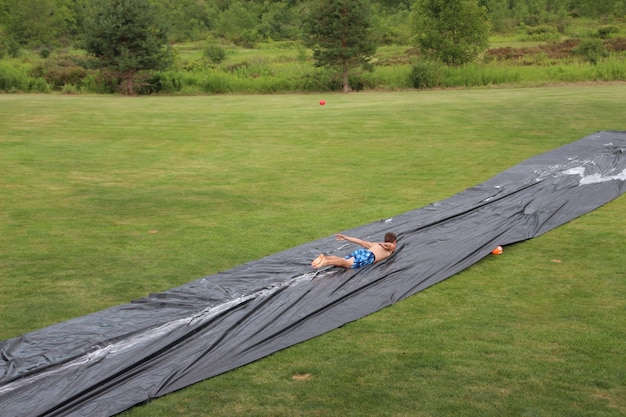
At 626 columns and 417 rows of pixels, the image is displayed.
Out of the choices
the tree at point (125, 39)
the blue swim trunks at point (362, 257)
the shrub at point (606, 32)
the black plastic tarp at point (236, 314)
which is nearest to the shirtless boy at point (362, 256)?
the blue swim trunks at point (362, 257)

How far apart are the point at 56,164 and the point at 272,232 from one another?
8.32 metres

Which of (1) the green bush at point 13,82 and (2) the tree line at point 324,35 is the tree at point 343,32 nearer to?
(2) the tree line at point 324,35

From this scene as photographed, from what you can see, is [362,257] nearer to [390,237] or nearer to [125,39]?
[390,237]

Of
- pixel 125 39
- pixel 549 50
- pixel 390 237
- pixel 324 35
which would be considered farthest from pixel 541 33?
pixel 390 237

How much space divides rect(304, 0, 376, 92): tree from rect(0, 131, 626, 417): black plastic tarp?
835 inches

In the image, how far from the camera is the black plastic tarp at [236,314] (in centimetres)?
670

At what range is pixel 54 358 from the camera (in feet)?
23.5

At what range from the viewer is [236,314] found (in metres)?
8.33

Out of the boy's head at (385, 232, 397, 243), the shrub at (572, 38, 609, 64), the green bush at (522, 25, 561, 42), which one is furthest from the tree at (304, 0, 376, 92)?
the green bush at (522, 25, 561, 42)

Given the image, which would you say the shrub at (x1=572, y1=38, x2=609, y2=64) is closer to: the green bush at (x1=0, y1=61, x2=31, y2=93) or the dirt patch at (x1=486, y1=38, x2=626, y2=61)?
the dirt patch at (x1=486, y1=38, x2=626, y2=61)

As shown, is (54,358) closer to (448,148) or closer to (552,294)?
(552,294)

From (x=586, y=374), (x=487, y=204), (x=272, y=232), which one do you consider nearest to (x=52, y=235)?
(x=272, y=232)

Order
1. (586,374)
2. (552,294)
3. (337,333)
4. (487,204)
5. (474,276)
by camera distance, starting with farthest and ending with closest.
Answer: (487,204) < (474,276) < (552,294) < (337,333) < (586,374)

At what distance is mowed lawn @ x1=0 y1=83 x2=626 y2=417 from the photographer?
265 inches
